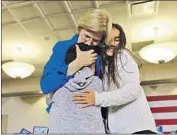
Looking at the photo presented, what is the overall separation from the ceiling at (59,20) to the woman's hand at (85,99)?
1609 millimetres

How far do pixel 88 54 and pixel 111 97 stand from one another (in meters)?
0.18

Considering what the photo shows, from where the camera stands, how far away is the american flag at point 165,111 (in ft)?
4.08

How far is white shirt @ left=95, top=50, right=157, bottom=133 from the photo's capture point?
2.92 feet

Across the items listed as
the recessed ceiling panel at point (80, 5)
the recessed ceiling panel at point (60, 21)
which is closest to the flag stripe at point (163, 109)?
the recessed ceiling panel at point (80, 5)

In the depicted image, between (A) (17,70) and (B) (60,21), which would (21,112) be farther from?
(B) (60,21)

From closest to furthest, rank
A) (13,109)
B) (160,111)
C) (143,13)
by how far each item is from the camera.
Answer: (160,111) < (13,109) < (143,13)

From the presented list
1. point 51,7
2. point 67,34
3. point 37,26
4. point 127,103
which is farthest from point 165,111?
point 37,26

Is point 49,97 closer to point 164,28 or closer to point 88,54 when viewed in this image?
point 88,54

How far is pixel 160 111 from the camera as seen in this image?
4.20 feet

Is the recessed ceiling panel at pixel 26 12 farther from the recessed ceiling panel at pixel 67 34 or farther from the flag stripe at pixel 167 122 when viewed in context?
the flag stripe at pixel 167 122

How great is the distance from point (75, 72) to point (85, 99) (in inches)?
4.0

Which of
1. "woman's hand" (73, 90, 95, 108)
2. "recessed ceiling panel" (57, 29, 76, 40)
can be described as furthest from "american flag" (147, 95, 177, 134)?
"recessed ceiling panel" (57, 29, 76, 40)

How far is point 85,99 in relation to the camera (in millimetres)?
896

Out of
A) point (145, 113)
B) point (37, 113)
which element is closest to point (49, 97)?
point (145, 113)
